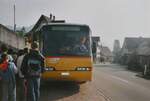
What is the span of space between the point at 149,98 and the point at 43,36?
17.2ft

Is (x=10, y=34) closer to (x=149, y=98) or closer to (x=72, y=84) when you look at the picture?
(x=72, y=84)

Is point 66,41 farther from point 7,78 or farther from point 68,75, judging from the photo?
point 7,78

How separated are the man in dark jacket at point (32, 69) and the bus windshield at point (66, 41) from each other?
6592 millimetres

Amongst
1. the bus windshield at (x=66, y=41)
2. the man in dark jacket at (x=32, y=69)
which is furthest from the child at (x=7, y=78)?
the bus windshield at (x=66, y=41)

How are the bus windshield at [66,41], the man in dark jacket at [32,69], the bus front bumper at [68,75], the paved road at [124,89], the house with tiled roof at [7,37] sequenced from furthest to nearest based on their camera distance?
the house with tiled roof at [7,37] < the bus windshield at [66,41] < the bus front bumper at [68,75] < the paved road at [124,89] < the man in dark jacket at [32,69]

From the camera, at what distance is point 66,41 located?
1745 cm

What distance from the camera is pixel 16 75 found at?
10883mm

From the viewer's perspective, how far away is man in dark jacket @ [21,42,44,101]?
412 inches

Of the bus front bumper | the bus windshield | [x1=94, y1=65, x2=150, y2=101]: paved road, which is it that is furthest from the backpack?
the bus windshield

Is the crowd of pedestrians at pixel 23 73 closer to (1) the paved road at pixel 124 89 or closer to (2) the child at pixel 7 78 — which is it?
(2) the child at pixel 7 78

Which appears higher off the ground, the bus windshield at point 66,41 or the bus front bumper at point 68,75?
the bus windshield at point 66,41

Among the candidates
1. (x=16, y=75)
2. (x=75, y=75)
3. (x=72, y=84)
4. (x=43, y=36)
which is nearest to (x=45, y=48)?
(x=43, y=36)

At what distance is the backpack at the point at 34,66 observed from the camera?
10453 mm

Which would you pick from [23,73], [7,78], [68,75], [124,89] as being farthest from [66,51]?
[7,78]
